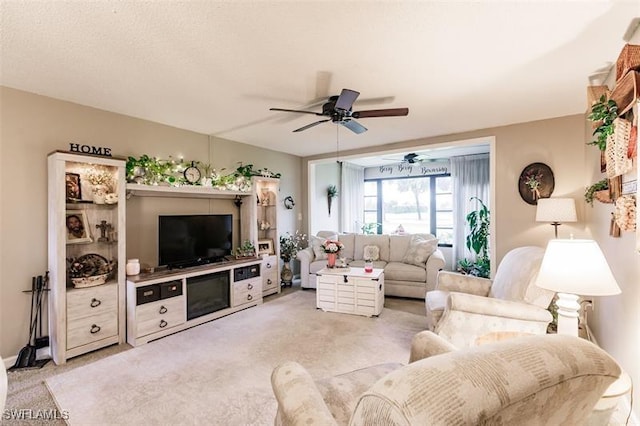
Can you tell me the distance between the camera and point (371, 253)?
530cm

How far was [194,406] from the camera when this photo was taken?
80.7 inches

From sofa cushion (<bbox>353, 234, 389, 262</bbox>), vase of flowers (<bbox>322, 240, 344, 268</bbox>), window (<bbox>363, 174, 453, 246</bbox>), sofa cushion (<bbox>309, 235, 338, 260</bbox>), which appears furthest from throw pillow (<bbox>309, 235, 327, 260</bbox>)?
window (<bbox>363, 174, 453, 246</bbox>)

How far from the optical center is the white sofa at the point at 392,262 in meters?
4.56

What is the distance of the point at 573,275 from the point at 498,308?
0.82m

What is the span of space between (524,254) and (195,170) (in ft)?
12.7

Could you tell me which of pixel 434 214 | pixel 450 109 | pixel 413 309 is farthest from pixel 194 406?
pixel 434 214

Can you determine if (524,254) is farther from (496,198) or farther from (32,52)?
(32,52)

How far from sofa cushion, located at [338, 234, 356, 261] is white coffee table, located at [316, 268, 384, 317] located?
4.73 feet

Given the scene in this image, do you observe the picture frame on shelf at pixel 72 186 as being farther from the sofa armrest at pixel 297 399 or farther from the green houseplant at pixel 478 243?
the green houseplant at pixel 478 243

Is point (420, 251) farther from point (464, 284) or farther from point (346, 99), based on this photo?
point (346, 99)

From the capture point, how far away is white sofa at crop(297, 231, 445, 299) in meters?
4.56

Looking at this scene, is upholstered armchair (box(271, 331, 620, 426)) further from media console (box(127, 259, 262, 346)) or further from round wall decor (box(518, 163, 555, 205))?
round wall decor (box(518, 163, 555, 205))

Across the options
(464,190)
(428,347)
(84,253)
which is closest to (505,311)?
(428,347)

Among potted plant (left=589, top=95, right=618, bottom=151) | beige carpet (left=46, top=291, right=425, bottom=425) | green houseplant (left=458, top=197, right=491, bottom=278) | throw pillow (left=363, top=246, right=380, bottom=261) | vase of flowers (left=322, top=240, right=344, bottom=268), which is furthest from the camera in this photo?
green houseplant (left=458, top=197, right=491, bottom=278)
